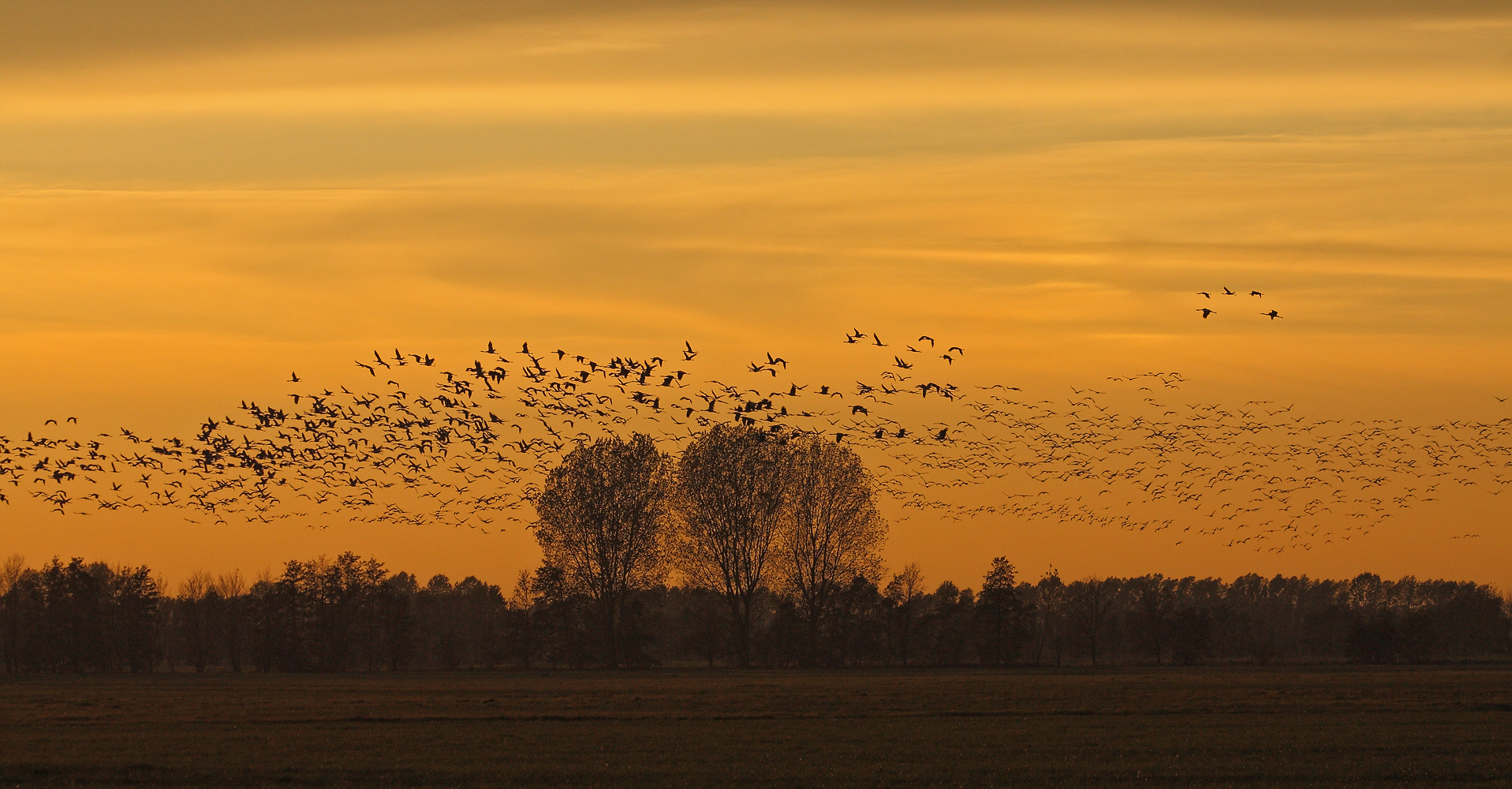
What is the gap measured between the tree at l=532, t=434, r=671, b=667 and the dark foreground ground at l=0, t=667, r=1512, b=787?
2421 cm

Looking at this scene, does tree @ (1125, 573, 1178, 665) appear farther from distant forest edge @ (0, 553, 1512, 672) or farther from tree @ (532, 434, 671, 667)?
tree @ (532, 434, 671, 667)

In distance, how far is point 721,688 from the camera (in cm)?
6338

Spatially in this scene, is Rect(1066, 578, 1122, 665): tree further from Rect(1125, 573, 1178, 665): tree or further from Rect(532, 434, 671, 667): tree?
Rect(532, 434, 671, 667): tree

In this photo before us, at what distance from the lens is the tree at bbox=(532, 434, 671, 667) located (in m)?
92.4

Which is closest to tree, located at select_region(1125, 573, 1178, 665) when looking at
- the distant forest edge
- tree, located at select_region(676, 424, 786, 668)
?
the distant forest edge

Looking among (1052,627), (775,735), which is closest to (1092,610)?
(1052,627)

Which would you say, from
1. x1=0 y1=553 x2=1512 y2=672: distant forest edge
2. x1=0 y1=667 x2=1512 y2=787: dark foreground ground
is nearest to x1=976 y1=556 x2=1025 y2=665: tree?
x1=0 y1=553 x2=1512 y2=672: distant forest edge

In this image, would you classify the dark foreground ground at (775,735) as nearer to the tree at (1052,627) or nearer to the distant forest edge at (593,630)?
the distant forest edge at (593,630)

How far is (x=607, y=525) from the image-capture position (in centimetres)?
9250

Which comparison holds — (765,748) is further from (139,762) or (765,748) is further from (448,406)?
(139,762)

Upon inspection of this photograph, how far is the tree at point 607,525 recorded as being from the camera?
9238cm

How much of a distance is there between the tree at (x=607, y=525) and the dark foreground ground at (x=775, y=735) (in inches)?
953

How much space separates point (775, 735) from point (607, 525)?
5209 cm

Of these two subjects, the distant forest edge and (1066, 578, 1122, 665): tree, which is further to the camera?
(1066, 578, 1122, 665): tree
